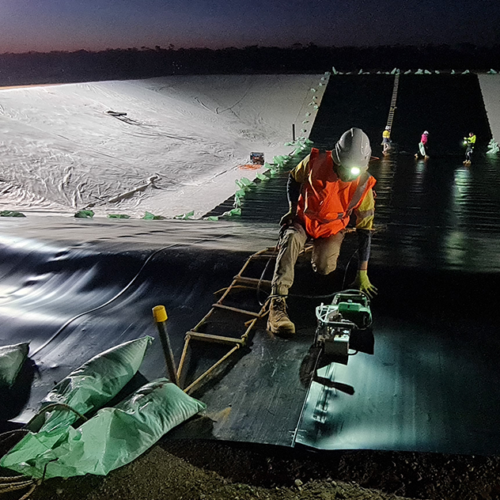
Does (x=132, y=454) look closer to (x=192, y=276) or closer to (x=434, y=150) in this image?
(x=192, y=276)

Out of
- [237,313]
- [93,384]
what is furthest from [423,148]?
[93,384]

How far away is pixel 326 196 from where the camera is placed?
2854 mm

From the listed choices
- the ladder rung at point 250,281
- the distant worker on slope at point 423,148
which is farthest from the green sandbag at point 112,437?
the distant worker on slope at point 423,148

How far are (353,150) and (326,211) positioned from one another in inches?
19.5

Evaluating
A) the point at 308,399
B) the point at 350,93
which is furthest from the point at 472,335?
the point at 350,93

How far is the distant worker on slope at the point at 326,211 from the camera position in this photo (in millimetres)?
2652

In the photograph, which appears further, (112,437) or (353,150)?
(353,150)

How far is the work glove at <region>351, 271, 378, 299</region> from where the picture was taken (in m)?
2.82

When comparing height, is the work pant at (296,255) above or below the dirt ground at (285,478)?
above

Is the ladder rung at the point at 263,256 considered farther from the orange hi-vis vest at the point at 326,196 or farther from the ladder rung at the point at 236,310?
the ladder rung at the point at 236,310

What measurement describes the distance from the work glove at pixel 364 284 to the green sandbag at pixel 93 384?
1572 mm

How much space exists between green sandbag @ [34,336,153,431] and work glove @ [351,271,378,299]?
157 centimetres

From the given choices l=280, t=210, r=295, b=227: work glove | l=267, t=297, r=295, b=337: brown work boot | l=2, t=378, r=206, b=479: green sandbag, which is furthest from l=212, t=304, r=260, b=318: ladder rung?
l=2, t=378, r=206, b=479: green sandbag

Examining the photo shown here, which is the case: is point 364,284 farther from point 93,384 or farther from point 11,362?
point 11,362
